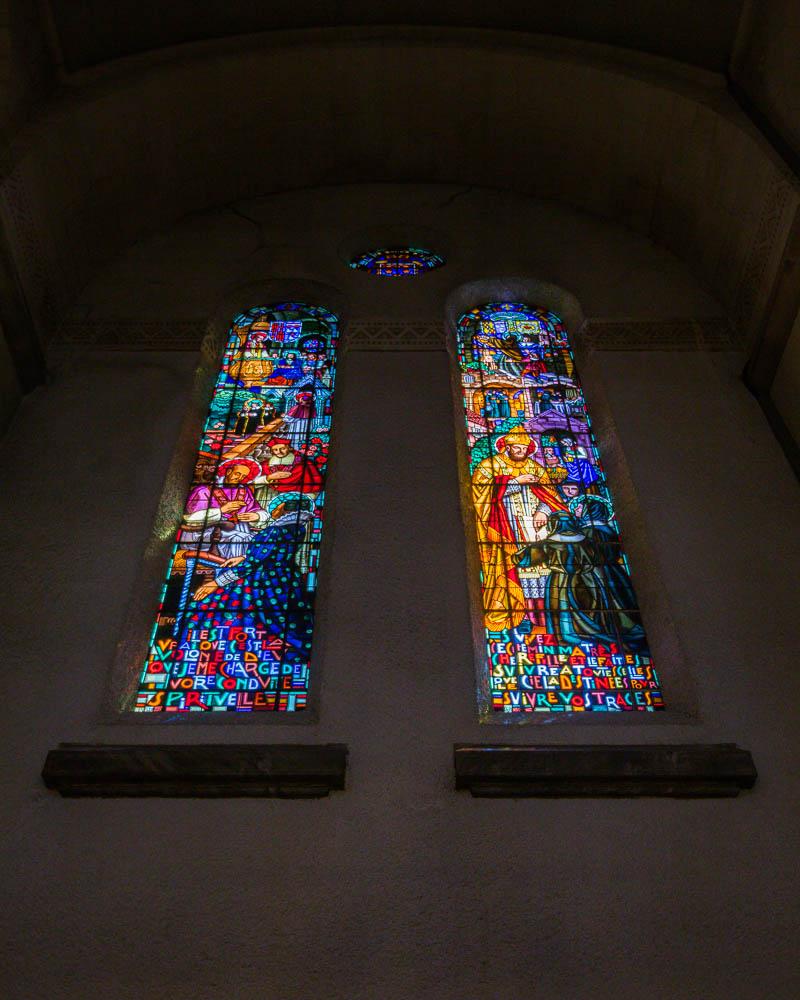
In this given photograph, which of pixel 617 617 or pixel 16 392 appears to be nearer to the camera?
pixel 617 617

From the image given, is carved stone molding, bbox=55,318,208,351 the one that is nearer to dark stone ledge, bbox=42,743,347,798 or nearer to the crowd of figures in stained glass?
the crowd of figures in stained glass

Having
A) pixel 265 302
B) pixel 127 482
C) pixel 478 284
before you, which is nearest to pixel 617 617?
pixel 127 482

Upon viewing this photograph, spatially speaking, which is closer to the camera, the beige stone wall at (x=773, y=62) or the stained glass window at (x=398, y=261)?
the beige stone wall at (x=773, y=62)

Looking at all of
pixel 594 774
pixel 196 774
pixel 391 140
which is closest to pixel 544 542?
pixel 594 774

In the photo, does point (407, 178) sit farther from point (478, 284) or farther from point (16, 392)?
point (16, 392)

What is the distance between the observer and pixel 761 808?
13.2ft

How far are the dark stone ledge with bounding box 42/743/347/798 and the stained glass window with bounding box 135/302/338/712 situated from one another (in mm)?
500

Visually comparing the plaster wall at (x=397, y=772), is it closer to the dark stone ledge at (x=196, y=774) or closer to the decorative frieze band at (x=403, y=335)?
the dark stone ledge at (x=196, y=774)

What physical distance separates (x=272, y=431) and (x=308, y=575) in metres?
1.36

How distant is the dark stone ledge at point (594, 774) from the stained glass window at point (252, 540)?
971 mm

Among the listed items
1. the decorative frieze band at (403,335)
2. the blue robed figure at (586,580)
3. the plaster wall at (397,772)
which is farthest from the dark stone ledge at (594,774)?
the decorative frieze band at (403,335)

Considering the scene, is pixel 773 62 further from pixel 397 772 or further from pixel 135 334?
pixel 397 772

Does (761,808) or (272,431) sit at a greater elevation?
(272,431)

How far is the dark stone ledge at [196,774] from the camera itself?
4.05 meters
